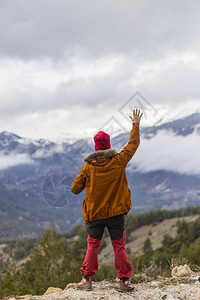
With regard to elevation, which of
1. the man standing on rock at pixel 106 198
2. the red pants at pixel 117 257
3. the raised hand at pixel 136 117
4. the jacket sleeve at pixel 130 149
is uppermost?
the raised hand at pixel 136 117

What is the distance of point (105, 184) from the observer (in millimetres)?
5309

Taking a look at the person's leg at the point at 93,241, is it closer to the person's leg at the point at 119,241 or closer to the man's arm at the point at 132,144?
the person's leg at the point at 119,241

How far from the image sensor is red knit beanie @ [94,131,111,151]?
17.9 ft

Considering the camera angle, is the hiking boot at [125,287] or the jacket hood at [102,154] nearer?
the jacket hood at [102,154]

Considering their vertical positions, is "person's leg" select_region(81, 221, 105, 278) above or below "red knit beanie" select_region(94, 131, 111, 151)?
below

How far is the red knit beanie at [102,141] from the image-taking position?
17.9 ft

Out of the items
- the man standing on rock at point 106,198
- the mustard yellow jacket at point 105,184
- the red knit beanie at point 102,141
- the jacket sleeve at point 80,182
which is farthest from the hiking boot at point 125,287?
the red knit beanie at point 102,141

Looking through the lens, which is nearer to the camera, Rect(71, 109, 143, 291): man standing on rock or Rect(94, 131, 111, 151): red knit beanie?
Rect(71, 109, 143, 291): man standing on rock

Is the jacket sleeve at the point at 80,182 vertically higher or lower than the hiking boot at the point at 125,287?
higher

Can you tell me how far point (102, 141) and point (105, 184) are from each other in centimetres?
78

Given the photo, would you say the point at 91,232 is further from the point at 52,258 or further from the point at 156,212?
the point at 156,212

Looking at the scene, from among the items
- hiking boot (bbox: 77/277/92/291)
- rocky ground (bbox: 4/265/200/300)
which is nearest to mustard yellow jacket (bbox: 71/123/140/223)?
hiking boot (bbox: 77/277/92/291)

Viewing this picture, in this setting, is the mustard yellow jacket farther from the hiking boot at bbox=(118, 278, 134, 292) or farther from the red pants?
the hiking boot at bbox=(118, 278, 134, 292)

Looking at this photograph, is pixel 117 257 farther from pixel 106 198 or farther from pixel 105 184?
pixel 105 184
